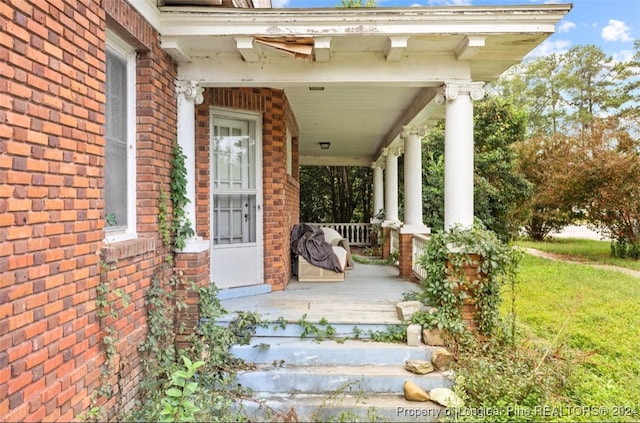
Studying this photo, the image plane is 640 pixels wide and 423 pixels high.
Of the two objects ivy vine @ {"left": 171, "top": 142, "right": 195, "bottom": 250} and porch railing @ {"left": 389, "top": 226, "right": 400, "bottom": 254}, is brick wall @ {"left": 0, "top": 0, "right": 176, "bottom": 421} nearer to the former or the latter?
ivy vine @ {"left": 171, "top": 142, "right": 195, "bottom": 250}

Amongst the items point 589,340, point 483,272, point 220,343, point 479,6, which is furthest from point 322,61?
point 589,340

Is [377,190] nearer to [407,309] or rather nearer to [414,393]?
[407,309]

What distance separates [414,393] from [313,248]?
134 inches

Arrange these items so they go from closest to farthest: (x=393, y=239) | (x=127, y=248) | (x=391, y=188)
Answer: (x=127, y=248) < (x=393, y=239) < (x=391, y=188)

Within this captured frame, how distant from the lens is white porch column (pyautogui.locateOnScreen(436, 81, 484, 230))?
4.02 meters

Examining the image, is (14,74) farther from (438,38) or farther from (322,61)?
(438,38)

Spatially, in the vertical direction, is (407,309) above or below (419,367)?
above

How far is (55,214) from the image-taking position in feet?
7.20

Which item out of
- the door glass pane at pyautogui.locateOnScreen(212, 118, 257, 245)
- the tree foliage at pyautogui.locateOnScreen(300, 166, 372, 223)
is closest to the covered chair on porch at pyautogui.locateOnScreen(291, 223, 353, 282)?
the door glass pane at pyautogui.locateOnScreen(212, 118, 257, 245)

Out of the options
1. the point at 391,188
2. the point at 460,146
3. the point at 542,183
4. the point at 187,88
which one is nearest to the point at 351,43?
the point at 460,146

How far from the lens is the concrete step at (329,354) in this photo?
357 cm

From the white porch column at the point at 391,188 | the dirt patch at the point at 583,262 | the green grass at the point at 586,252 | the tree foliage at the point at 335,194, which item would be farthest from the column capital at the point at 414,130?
the tree foliage at the point at 335,194

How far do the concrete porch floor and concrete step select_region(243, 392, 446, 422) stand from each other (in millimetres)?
816

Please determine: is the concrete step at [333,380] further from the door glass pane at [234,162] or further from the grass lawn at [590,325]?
the door glass pane at [234,162]
